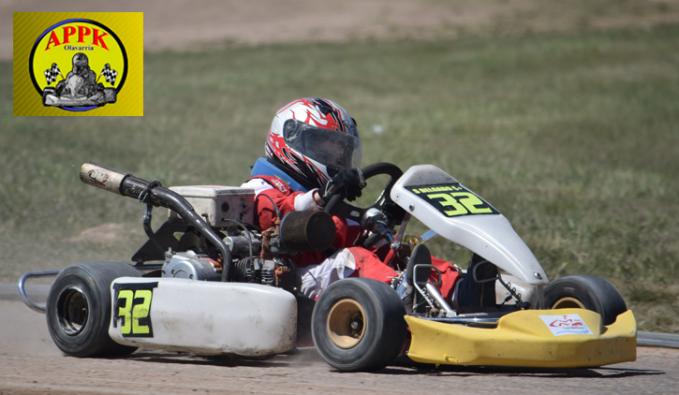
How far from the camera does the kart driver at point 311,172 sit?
6.77m

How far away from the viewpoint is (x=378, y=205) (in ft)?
23.3

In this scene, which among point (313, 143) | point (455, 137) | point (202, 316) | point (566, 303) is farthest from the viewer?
point (455, 137)

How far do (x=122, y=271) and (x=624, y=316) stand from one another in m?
2.85

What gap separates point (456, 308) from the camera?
6.49 m

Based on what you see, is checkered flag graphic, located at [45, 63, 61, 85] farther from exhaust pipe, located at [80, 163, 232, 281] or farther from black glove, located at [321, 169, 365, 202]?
black glove, located at [321, 169, 365, 202]

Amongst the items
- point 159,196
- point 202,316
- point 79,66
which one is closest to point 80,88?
point 79,66

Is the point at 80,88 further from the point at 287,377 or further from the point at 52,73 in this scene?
the point at 287,377

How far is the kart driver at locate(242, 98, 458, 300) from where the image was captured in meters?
6.77

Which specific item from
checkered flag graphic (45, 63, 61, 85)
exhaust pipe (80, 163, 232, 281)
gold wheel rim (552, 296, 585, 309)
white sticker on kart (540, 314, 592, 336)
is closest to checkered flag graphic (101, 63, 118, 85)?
checkered flag graphic (45, 63, 61, 85)

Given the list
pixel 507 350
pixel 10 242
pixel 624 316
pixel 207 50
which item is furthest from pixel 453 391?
pixel 207 50

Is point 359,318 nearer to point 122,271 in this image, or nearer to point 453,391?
point 453,391

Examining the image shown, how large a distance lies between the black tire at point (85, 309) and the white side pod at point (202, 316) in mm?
87

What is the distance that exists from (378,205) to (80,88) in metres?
6.07

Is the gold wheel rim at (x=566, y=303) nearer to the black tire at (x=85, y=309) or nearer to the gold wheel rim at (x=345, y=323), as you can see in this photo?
the gold wheel rim at (x=345, y=323)
